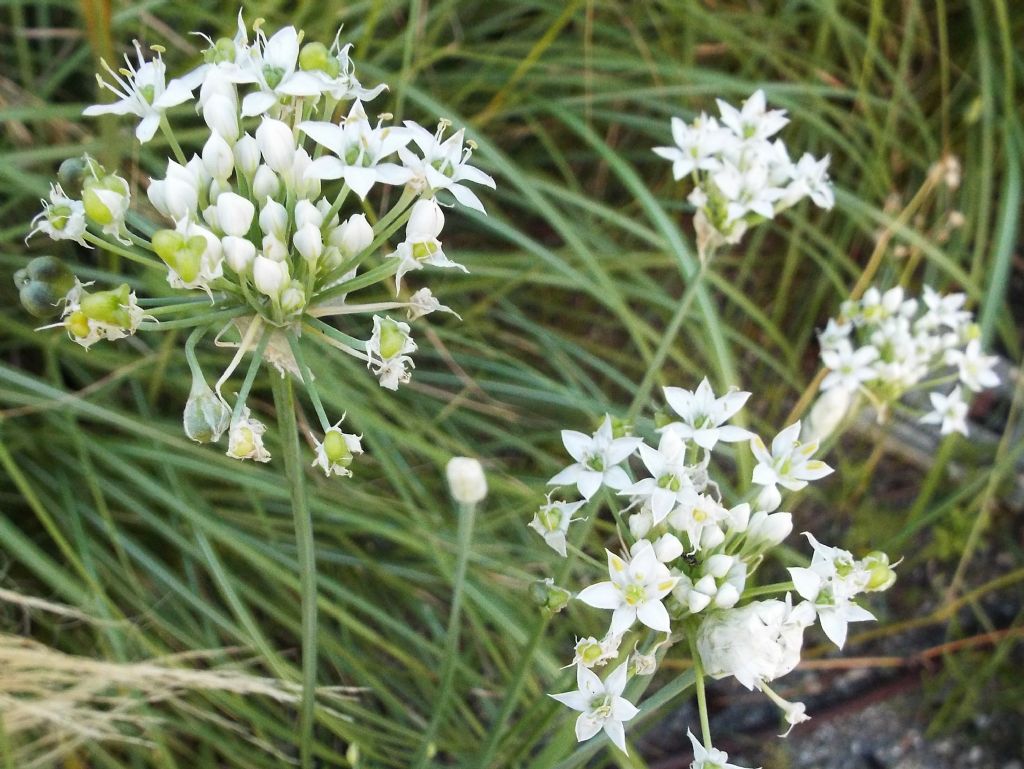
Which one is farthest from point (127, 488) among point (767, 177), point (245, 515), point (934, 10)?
point (934, 10)

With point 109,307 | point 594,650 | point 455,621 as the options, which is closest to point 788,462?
point 594,650

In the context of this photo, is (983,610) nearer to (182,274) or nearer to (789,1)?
(789,1)

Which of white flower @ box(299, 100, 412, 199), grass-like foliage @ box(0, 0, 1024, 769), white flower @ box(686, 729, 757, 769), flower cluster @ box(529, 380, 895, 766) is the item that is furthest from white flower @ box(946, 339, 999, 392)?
white flower @ box(299, 100, 412, 199)

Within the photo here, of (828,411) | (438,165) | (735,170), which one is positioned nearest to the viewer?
(438,165)

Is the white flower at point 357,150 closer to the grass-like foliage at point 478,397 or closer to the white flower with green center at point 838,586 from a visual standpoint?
the grass-like foliage at point 478,397

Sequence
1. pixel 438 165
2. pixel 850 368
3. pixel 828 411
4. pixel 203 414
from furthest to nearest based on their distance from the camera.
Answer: pixel 850 368, pixel 828 411, pixel 438 165, pixel 203 414

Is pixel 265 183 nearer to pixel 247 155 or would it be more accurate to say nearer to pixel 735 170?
pixel 247 155

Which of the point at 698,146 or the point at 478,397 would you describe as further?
the point at 478,397
